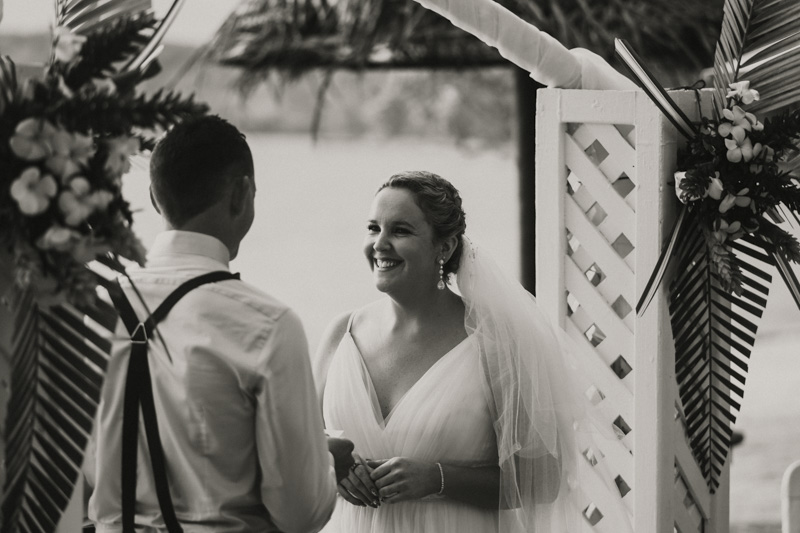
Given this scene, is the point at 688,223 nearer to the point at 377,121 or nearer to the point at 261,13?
the point at 261,13

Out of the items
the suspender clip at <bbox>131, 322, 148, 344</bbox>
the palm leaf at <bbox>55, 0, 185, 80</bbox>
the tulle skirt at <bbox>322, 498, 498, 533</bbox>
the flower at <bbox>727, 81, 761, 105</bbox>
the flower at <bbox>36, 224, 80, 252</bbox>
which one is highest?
the palm leaf at <bbox>55, 0, 185, 80</bbox>

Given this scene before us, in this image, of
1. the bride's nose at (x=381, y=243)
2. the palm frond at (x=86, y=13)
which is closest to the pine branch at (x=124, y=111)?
the palm frond at (x=86, y=13)

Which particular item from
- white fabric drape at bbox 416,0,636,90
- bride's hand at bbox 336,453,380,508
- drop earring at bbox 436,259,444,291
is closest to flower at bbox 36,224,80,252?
white fabric drape at bbox 416,0,636,90

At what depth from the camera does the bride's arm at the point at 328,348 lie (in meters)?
4.06

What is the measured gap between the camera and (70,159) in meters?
2.27

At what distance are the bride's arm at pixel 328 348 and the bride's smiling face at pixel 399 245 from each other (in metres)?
0.33

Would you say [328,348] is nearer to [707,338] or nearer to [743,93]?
[707,338]

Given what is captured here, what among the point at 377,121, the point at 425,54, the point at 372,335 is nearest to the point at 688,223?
the point at 372,335

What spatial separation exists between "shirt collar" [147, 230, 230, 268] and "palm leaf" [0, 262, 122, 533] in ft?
1.08

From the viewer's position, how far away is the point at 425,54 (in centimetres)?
547

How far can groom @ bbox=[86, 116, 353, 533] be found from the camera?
2615mm

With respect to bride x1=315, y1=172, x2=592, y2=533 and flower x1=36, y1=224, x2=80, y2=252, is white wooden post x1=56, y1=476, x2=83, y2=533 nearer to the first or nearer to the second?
flower x1=36, y1=224, x2=80, y2=252

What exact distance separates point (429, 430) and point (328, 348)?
1.89ft

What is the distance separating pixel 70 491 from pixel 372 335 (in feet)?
5.59
